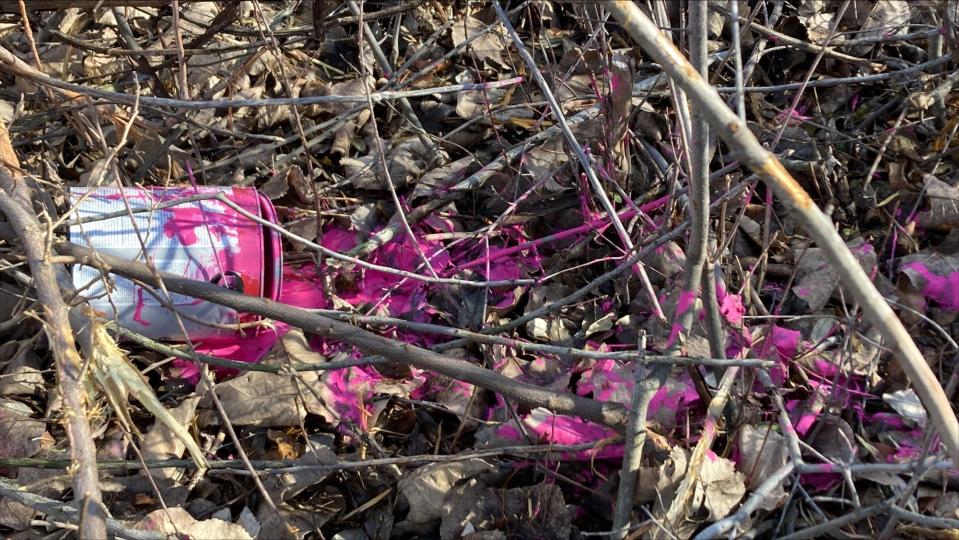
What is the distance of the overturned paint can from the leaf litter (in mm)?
103

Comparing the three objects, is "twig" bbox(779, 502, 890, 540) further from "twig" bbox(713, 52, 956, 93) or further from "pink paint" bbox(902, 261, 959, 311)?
"twig" bbox(713, 52, 956, 93)

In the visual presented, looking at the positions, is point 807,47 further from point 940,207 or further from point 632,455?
point 632,455

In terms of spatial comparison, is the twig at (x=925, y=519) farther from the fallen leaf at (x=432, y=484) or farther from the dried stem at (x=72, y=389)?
the dried stem at (x=72, y=389)

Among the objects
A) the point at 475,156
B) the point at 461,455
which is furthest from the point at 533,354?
the point at 475,156

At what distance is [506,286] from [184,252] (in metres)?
0.76

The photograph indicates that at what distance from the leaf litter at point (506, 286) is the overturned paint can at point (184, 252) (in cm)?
10

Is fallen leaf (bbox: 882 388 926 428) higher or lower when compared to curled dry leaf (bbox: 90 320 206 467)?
lower

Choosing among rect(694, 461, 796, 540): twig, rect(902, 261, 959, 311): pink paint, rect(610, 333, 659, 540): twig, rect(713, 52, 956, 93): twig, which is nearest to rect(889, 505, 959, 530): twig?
rect(694, 461, 796, 540): twig

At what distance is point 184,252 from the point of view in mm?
2053

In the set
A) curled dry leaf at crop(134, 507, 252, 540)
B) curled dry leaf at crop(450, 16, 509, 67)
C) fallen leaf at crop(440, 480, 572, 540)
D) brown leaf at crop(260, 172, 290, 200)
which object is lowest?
fallen leaf at crop(440, 480, 572, 540)

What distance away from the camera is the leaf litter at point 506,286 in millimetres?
1726

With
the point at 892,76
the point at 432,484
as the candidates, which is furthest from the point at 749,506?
the point at 892,76

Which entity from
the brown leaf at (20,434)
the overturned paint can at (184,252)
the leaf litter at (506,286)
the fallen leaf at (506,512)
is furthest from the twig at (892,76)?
the brown leaf at (20,434)

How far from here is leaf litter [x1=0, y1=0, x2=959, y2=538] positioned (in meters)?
1.73
